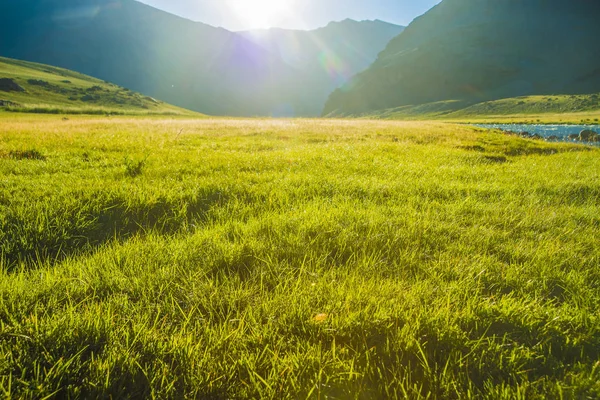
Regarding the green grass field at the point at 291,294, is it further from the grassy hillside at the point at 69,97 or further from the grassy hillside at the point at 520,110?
the grassy hillside at the point at 520,110

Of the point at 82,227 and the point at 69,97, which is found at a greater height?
the point at 69,97

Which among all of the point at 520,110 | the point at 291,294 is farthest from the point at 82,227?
the point at 520,110

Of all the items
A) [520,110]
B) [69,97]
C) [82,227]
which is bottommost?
[82,227]

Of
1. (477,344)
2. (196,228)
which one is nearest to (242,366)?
(477,344)

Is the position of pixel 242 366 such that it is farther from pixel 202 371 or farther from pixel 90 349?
pixel 90 349

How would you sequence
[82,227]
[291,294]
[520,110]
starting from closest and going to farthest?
[291,294], [82,227], [520,110]

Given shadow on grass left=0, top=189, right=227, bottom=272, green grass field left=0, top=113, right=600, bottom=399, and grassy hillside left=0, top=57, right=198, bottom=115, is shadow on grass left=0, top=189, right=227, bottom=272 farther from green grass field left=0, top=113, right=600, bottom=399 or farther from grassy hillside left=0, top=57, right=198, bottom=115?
grassy hillside left=0, top=57, right=198, bottom=115

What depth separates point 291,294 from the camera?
2.30 meters

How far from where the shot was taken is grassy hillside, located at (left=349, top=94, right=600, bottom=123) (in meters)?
98.8

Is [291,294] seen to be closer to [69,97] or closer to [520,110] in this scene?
[69,97]

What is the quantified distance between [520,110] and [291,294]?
155 m

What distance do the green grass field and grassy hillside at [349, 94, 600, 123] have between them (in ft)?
343

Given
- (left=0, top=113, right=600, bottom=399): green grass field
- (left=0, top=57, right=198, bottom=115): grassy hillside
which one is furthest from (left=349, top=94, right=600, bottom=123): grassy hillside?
(left=0, top=57, right=198, bottom=115): grassy hillside

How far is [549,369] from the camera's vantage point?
178cm
